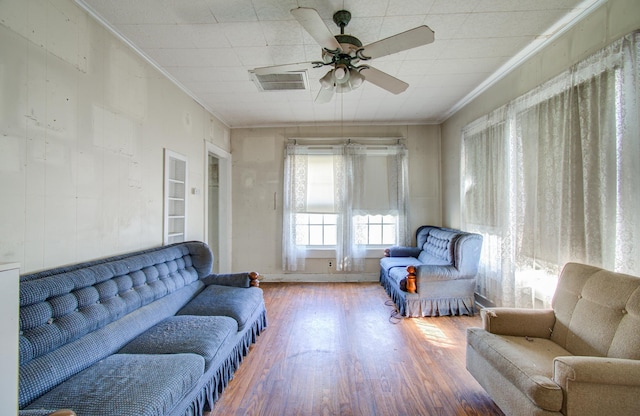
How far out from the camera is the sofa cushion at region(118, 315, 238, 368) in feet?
5.86

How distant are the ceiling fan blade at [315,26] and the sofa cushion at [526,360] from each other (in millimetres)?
2322

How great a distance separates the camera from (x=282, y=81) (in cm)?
329

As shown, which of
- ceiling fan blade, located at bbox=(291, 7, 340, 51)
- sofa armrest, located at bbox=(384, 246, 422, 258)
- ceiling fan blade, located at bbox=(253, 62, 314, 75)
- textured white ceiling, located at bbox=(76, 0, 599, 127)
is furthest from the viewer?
sofa armrest, located at bbox=(384, 246, 422, 258)

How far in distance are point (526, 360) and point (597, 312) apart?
545 mm

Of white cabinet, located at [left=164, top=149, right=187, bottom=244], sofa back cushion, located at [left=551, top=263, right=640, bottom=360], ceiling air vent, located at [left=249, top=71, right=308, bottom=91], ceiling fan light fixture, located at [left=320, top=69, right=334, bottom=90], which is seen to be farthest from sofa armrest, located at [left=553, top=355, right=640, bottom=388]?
white cabinet, located at [left=164, top=149, right=187, bottom=244]

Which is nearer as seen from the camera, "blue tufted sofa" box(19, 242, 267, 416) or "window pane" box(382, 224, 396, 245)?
"blue tufted sofa" box(19, 242, 267, 416)

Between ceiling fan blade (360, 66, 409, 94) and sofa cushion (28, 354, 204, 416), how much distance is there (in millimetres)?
2430

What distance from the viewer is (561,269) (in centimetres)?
224

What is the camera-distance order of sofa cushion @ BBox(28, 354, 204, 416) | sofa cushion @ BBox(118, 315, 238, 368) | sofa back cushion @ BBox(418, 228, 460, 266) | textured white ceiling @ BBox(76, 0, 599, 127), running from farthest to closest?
sofa back cushion @ BBox(418, 228, 460, 266), textured white ceiling @ BBox(76, 0, 599, 127), sofa cushion @ BBox(118, 315, 238, 368), sofa cushion @ BBox(28, 354, 204, 416)

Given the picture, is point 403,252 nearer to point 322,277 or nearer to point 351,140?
point 322,277

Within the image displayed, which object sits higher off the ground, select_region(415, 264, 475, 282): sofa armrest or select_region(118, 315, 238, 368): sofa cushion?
select_region(415, 264, 475, 282): sofa armrest

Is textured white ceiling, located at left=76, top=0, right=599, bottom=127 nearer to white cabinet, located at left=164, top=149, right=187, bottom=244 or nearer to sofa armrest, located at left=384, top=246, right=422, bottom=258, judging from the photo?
white cabinet, located at left=164, top=149, right=187, bottom=244

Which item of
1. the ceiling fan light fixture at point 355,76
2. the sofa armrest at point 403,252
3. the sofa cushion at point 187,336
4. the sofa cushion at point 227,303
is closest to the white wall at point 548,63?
the sofa armrest at point 403,252

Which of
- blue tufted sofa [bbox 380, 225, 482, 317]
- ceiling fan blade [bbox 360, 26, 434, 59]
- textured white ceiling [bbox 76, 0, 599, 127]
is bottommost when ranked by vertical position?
blue tufted sofa [bbox 380, 225, 482, 317]
